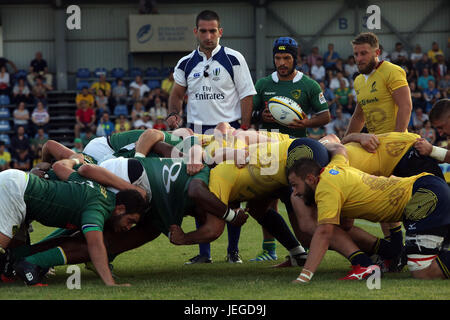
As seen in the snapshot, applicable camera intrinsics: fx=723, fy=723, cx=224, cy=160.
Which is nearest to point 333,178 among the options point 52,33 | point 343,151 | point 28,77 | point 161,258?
point 343,151

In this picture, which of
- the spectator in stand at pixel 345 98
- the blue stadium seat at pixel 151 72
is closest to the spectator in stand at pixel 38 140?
the blue stadium seat at pixel 151 72

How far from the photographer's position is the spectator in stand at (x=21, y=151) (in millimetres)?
21250

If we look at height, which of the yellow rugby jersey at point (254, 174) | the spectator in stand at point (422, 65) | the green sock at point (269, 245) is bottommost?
the green sock at point (269, 245)

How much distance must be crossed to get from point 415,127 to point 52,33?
14862 mm

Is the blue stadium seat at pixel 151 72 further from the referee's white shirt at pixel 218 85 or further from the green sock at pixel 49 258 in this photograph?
the green sock at pixel 49 258

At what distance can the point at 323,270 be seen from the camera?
729 cm

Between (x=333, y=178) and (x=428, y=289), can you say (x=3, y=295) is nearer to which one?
(x=333, y=178)

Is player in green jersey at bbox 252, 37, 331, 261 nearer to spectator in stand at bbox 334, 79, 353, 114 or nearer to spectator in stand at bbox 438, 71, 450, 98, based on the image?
spectator in stand at bbox 334, 79, 353, 114

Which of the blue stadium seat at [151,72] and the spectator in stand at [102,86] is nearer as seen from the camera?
the spectator in stand at [102,86]

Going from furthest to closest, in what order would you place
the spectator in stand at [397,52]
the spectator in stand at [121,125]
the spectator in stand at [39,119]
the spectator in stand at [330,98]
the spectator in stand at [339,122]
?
the spectator in stand at [397,52], the spectator in stand at [39,119], the spectator in stand at [330,98], the spectator in stand at [339,122], the spectator in stand at [121,125]

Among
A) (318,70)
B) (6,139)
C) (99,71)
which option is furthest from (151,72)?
(6,139)

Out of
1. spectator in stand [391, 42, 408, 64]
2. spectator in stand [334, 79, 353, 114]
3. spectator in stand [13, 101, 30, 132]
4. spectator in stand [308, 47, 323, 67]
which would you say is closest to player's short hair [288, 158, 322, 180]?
spectator in stand [334, 79, 353, 114]

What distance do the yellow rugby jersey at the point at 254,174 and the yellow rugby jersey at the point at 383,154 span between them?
686 mm

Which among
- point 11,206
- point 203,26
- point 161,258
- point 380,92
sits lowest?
point 161,258
